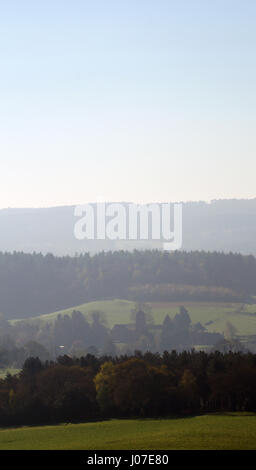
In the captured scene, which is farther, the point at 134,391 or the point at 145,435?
the point at 134,391

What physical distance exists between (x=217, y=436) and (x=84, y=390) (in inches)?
1344

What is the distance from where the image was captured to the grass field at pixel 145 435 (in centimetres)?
5866

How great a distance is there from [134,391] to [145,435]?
23.4 meters

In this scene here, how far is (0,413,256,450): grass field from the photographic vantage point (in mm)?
58656

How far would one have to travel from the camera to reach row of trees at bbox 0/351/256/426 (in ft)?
292

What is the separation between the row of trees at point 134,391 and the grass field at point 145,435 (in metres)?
4.97

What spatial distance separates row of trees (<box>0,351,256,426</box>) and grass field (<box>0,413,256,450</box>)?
497 cm

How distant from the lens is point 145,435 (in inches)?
2677

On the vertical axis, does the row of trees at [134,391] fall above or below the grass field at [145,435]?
above

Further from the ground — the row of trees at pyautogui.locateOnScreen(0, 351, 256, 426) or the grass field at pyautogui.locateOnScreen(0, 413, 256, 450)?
the row of trees at pyautogui.locateOnScreen(0, 351, 256, 426)

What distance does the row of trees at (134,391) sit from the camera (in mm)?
89062

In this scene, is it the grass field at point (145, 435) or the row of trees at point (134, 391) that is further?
the row of trees at point (134, 391)

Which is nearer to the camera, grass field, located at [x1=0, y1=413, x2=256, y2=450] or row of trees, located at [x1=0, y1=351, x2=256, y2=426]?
grass field, located at [x1=0, y1=413, x2=256, y2=450]

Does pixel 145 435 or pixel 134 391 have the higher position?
pixel 134 391
